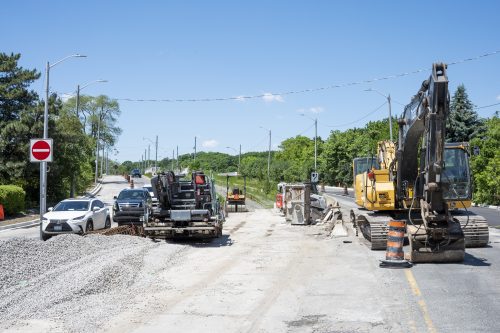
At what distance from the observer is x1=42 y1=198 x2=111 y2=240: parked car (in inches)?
790

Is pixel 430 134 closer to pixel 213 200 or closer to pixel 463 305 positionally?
pixel 463 305

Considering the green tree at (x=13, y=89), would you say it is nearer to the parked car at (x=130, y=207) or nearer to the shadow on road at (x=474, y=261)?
the parked car at (x=130, y=207)

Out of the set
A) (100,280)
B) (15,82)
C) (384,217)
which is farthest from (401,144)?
(15,82)

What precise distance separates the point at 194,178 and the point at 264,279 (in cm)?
841

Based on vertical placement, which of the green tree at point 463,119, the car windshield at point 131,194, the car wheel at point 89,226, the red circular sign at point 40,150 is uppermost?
the green tree at point 463,119

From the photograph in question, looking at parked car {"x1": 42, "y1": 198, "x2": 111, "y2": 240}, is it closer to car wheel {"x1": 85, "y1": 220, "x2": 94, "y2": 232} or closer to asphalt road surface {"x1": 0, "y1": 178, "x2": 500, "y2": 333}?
car wheel {"x1": 85, "y1": 220, "x2": 94, "y2": 232}

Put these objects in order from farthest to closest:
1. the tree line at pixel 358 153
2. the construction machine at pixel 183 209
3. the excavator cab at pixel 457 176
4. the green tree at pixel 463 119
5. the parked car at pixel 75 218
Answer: the green tree at pixel 463 119
the tree line at pixel 358 153
the parked car at pixel 75 218
the construction machine at pixel 183 209
the excavator cab at pixel 457 176

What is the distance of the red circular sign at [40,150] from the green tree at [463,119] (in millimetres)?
44513

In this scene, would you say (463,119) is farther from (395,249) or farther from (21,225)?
(395,249)

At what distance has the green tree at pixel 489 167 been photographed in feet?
147

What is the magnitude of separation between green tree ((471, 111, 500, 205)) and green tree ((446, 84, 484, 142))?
5240 mm

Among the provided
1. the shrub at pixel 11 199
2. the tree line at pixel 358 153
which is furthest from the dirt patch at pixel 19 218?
the tree line at pixel 358 153

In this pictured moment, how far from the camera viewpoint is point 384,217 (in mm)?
16844

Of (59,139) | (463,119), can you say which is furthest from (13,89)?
(463,119)
